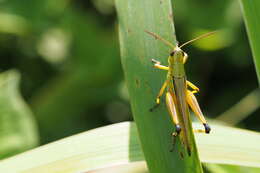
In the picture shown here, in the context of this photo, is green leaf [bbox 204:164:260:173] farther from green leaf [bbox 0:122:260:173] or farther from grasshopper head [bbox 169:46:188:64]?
grasshopper head [bbox 169:46:188:64]

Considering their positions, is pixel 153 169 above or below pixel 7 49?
below

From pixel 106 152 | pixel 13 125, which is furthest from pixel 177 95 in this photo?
pixel 13 125

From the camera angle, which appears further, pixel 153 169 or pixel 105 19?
pixel 105 19

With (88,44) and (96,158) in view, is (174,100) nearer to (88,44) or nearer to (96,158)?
(96,158)

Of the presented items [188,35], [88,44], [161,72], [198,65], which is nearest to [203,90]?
[198,65]

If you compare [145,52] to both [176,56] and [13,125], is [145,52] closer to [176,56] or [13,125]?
[176,56]

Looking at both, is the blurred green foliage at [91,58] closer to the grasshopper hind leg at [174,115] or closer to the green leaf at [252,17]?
the grasshopper hind leg at [174,115]
